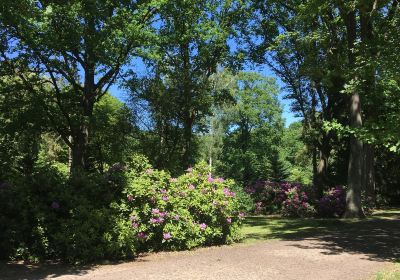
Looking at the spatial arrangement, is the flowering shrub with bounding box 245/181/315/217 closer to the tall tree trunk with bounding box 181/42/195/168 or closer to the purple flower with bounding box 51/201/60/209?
the tall tree trunk with bounding box 181/42/195/168

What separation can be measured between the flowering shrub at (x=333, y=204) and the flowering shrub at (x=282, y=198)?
550 millimetres

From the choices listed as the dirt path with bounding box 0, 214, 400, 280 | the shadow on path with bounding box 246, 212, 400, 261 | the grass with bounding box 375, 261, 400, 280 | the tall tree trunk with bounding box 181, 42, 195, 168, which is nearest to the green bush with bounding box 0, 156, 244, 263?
the dirt path with bounding box 0, 214, 400, 280

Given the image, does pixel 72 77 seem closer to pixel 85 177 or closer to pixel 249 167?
pixel 85 177

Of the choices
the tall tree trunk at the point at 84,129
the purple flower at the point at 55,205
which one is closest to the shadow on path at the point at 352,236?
the purple flower at the point at 55,205

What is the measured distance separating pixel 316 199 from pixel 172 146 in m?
7.91

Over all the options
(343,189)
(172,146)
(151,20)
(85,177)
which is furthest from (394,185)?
(85,177)

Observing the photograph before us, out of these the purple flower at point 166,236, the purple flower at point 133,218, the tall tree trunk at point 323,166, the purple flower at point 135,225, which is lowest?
the purple flower at point 166,236

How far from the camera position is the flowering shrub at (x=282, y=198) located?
21.2 m

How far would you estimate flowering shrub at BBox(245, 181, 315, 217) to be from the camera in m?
21.2

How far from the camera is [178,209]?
10281 millimetres

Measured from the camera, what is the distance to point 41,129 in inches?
693

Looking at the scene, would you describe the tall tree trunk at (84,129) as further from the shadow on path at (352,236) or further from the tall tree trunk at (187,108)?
the shadow on path at (352,236)

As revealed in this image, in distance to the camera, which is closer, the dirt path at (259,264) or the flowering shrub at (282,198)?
the dirt path at (259,264)

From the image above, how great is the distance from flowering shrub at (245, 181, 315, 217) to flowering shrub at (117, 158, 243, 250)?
10.4 meters
